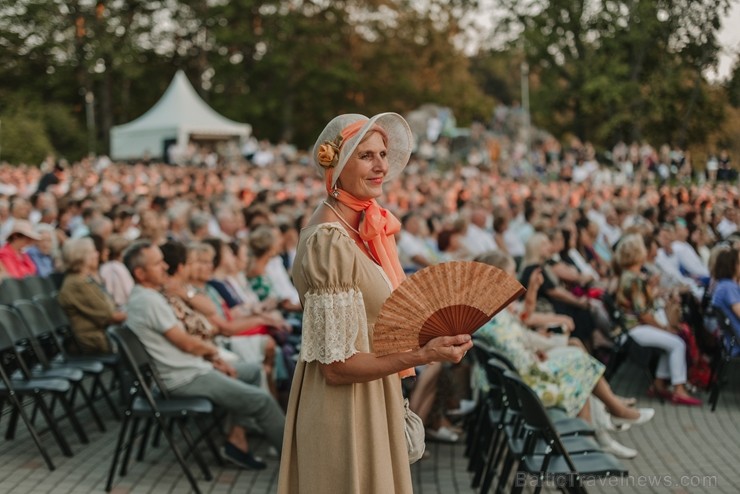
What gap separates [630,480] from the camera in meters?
5.84

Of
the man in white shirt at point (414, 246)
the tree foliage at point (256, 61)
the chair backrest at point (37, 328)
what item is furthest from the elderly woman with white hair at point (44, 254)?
the tree foliage at point (256, 61)

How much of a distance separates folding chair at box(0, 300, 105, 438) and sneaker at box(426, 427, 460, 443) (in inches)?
96.3

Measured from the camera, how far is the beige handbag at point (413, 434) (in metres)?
3.18

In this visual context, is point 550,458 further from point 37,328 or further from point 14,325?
point 37,328

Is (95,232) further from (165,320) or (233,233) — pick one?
(165,320)

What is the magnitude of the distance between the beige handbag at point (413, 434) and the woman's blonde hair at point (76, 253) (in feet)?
15.1

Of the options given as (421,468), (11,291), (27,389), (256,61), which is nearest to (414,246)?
A: (11,291)

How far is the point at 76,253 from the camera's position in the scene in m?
7.15

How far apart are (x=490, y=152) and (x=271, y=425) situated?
3494cm

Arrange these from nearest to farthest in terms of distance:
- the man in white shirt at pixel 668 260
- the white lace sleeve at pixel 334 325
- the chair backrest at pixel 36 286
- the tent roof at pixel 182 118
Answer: the white lace sleeve at pixel 334 325, the chair backrest at pixel 36 286, the man in white shirt at pixel 668 260, the tent roof at pixel 182 118

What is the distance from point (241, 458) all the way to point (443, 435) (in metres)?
1.54

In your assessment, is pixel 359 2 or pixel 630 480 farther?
pixel 359 2

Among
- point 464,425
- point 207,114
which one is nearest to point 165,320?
point 464,425

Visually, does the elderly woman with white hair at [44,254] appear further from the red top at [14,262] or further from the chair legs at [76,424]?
the chair legs at [76,424]
